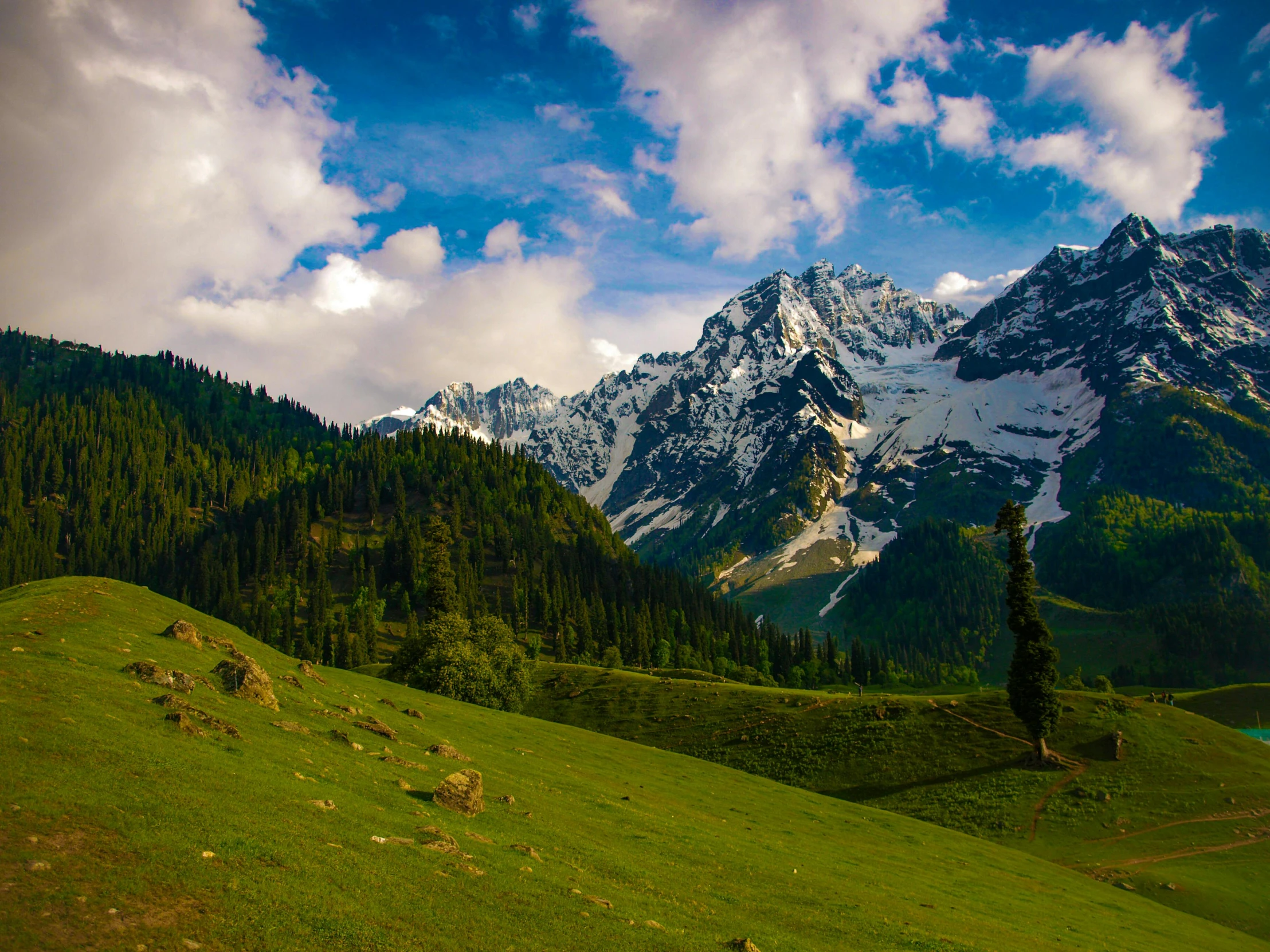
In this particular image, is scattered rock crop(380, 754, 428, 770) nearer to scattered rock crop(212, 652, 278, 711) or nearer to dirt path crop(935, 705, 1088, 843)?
scattered rock crop(212, 652, 278, 711)

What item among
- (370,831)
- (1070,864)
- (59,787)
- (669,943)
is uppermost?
(59,787)

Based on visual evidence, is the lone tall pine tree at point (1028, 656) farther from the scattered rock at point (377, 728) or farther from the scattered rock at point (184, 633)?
the scattered rock at point (184, 633)

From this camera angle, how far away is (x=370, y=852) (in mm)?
21703

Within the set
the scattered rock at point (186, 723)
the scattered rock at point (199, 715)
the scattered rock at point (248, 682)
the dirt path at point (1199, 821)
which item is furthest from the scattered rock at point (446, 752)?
the dirt path at point (1199, 821)

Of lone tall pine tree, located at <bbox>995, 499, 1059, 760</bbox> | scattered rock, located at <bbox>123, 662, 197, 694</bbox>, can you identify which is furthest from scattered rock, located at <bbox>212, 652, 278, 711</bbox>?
lone tall pine tree, located at <bbox>995, 499, 1059, 760</bbox>

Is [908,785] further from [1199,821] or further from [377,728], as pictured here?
[377,728]

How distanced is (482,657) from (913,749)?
5529 cm

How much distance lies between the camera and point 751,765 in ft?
300

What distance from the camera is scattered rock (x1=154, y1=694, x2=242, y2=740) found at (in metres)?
29.2

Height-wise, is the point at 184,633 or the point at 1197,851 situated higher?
the point at 184,633

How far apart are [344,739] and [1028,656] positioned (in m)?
78.7

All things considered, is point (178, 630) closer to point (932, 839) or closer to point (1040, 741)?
point (932, 839)

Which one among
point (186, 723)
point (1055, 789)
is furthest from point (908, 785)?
point (186, 723)

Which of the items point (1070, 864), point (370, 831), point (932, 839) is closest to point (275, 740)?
point (370, 831)
